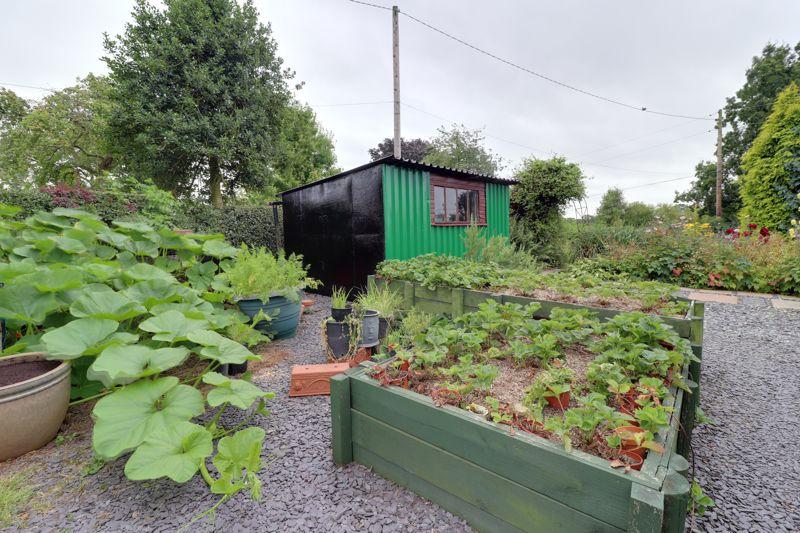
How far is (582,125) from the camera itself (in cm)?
1221

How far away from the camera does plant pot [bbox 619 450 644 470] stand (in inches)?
35.3

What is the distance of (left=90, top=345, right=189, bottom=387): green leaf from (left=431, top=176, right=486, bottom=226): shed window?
471 cm

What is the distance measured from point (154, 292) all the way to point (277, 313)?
3.66ft

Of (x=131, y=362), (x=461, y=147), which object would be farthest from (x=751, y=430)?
(x=461, y=147)

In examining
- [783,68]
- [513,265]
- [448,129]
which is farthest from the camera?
[448,129]

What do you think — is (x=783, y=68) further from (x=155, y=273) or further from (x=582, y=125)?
(x=155, y=273)

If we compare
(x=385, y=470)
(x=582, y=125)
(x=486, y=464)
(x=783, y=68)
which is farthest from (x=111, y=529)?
(x=783, y=68)

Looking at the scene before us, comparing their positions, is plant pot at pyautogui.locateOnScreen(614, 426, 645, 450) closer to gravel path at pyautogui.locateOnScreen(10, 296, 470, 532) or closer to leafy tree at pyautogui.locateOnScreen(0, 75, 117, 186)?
gravel path at pyautogui.locateOnScreen(10, 296, 470, 532)

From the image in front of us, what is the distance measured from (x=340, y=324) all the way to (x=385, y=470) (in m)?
1.46

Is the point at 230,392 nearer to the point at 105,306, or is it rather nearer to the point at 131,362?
the point at 131,362

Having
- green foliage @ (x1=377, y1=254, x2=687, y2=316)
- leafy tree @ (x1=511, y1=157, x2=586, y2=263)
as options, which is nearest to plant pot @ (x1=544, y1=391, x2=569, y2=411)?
green foliage @ (x1=377, y1=254, x2=687, y2=316)

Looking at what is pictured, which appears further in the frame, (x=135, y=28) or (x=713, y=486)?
(x=135, y=28)

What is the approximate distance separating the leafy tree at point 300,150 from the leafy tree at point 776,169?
11336 millimetres

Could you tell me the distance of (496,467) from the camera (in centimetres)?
106
